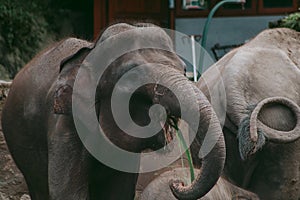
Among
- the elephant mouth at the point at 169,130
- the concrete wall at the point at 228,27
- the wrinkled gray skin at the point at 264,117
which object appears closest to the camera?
the elephant mouth at the point at 169,130

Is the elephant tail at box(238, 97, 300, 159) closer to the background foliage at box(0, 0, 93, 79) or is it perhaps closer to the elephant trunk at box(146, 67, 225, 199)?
the elephant trunk at box(146, 67, 225, 199)

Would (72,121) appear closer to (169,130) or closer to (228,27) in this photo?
(169,130)

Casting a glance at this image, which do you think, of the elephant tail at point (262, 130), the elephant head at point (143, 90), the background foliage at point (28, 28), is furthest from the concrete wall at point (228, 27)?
the elephant head at point (143, 90)

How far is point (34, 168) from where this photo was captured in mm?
6805

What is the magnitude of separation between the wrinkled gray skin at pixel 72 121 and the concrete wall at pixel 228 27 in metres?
7.78

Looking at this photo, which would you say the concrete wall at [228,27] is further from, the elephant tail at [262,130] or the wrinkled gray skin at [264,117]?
the elephant tail at [262,130]

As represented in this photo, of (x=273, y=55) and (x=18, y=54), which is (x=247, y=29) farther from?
(x=273, y=55)

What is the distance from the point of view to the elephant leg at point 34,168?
6.68 metres

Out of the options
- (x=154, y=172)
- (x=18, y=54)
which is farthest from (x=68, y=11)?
(x=154, y=172)

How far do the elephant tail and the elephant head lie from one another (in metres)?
0.77

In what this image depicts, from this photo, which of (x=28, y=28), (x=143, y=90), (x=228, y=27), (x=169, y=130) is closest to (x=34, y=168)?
(x=169, y=130)

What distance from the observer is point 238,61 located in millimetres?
7203

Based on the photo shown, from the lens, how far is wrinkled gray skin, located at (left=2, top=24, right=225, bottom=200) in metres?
5.41

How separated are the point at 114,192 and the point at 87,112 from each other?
74 cm
